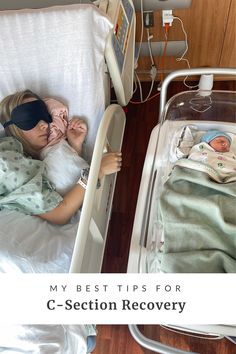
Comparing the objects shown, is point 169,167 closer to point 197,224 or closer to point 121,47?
point 197,224

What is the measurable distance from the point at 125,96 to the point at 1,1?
25.7 inches

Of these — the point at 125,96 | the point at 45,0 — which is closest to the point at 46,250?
the point at 125,96

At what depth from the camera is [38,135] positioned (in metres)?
1.28

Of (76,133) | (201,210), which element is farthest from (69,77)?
(201,210)

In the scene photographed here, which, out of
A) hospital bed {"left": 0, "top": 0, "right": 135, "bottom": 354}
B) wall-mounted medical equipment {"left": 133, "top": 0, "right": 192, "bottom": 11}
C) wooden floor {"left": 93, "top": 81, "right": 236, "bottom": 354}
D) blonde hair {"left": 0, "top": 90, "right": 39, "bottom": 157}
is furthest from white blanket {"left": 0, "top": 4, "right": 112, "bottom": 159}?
wall-mounted medical equipment {"left": 133, "top": 0, "right": 192, "bottom": 11}

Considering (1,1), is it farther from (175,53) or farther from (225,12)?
(225,12)

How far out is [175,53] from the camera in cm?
191

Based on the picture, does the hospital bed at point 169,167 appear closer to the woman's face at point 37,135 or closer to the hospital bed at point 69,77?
the hospital bed at point 69,77

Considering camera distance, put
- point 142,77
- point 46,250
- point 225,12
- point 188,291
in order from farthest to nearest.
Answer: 1. point 142,77
2. point 225,12
3. point 46,250
4. point 188,291

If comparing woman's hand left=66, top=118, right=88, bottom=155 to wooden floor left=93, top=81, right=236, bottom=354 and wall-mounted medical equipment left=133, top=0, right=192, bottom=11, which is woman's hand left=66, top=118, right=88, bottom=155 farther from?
wall-mounted medical equipment left=133, top=0, right=192, bottom=11

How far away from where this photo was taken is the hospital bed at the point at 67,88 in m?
0.98

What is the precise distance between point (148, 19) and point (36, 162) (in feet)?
3.34

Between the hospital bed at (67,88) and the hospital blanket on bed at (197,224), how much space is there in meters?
0.23

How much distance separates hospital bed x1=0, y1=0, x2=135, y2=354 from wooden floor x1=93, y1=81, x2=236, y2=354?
288 millimetres
